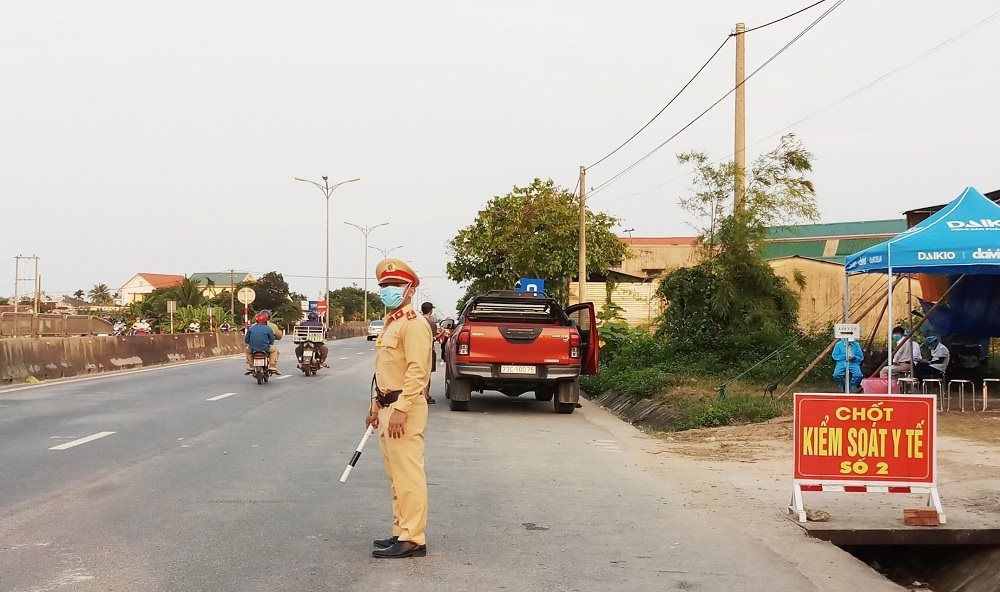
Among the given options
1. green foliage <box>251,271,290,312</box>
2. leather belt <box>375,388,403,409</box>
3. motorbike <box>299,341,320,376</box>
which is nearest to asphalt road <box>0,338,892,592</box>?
leather belt <box>375,388,403,409</box>

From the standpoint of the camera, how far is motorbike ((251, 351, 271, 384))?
71.1 ft

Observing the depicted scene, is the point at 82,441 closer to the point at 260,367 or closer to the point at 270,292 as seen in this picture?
the point at 260,367

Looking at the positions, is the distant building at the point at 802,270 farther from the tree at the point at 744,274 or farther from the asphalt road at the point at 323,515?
the asphalt road at the point at 323,515

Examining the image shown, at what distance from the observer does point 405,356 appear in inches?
243

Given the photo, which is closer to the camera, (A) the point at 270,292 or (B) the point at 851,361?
(B) the point at 851,361

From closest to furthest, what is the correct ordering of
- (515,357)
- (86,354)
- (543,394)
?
(515,357), (543,394), (86,354)

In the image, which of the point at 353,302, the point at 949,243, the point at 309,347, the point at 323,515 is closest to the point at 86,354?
the point at 309,347

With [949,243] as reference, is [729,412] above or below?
below

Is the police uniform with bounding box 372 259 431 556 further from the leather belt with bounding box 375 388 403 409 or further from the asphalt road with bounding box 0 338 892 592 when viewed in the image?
the asphalt road with bounding box 0 338 892 592

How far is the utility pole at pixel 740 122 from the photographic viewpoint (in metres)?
20.9

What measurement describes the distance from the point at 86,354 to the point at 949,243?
20319 millimetres

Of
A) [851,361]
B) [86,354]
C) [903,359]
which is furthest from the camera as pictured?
[86,354]

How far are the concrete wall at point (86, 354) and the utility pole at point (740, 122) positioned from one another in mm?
15732

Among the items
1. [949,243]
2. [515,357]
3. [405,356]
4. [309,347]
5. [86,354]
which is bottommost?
[86,354]
